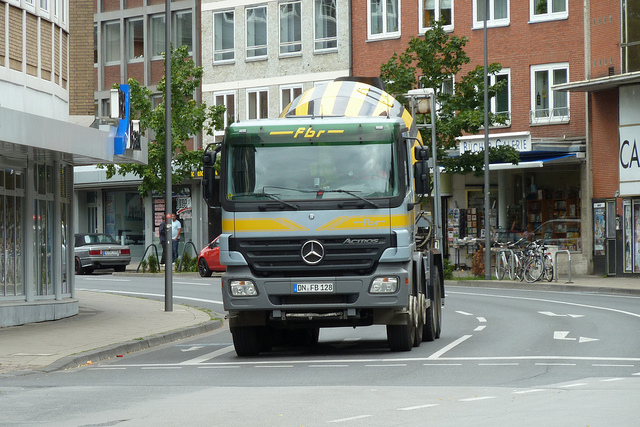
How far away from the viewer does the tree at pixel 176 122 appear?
4231 centimetres

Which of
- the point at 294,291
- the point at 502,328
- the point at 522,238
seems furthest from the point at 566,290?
the point at 294,291

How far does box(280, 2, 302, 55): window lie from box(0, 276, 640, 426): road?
29.8 metres

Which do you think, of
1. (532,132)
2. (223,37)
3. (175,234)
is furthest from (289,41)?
(532,132)

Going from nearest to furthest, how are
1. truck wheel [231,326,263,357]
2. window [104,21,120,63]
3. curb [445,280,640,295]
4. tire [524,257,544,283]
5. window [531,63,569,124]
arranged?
truck wheel [231,326,263,357] → curb [445,280,640,295] → tire [524,257,544,283] → window [531,63,569,124] → window [104,21,120,63]

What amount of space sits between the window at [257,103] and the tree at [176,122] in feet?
19.1

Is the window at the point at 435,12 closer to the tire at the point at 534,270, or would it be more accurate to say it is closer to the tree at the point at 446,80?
the tree at the point at 446,80

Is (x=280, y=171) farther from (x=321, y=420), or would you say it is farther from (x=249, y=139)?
(x=321, y=420)

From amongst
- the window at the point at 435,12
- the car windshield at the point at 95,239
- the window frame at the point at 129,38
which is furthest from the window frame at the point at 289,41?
the car windshield at the point at 95,239

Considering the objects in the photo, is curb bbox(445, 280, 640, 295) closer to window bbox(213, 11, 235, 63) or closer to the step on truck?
the step on truck

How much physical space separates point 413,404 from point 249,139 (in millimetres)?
5409

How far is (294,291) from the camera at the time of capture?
47.8 ft

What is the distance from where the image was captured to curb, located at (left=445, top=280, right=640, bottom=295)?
1216 inches

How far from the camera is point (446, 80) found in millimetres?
39031

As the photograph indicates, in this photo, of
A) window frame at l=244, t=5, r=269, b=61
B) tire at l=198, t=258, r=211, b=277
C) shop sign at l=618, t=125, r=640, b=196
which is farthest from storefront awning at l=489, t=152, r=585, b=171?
window frame at l=244, t=5, r=269, b=61
